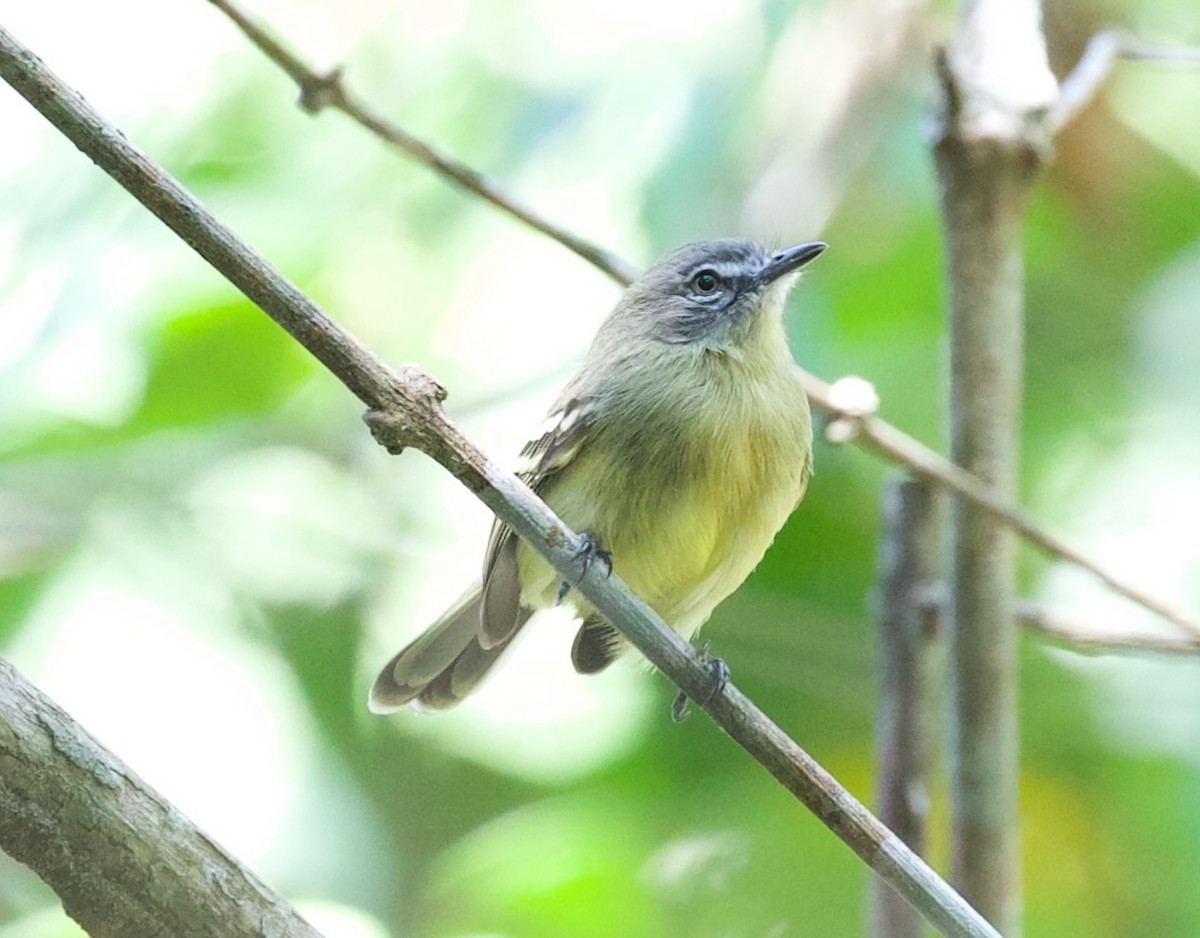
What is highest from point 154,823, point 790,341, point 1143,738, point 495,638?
point 790,341

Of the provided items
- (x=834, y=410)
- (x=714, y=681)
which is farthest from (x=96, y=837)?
(x=834, y=410)

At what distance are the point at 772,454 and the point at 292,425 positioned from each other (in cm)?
174

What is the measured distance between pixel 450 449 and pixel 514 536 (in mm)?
1365

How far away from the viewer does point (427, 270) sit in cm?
512

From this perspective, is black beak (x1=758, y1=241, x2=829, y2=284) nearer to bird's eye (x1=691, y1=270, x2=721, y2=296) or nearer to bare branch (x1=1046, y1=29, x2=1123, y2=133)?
bird's eye (x1=691, y1=270, x2=721, y2=296)

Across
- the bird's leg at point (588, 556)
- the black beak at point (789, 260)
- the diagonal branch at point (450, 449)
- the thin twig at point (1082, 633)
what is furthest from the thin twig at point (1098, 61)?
the diagonal branch at point (450, 449)

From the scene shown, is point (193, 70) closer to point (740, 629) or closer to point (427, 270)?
point (427, 270)

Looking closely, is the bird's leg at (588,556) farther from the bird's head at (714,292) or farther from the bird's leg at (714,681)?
the bird's head at (714,292)

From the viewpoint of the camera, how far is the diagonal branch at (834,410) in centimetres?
363

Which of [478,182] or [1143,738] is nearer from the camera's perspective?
[478,182]

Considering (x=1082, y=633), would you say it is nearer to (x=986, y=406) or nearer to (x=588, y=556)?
(x=986, y=406)

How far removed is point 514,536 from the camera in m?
3.78

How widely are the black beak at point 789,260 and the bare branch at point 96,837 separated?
2.48m

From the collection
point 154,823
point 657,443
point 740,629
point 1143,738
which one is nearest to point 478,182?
point 657,443
